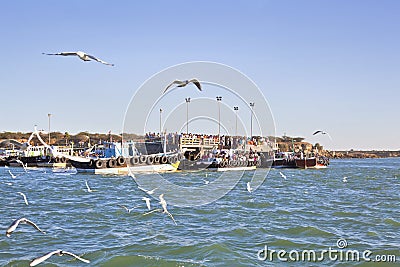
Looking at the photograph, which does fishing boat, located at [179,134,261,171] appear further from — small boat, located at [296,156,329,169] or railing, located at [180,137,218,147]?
small boat, located at [296,156,329,169]

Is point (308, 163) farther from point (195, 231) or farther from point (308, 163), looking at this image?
point (195, 231)

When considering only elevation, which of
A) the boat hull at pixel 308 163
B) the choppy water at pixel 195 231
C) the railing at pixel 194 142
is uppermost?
the railing at pixel 194 142

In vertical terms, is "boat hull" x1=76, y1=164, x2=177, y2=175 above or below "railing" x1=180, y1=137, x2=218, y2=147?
below

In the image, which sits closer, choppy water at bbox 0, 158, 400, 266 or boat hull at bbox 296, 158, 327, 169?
choppy water at bbox 0, 158, 400, 266

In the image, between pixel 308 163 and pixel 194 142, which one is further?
pixel 194 142

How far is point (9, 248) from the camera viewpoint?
13195mm

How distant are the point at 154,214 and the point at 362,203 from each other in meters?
11.0

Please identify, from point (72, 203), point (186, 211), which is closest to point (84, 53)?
point (186, 211)

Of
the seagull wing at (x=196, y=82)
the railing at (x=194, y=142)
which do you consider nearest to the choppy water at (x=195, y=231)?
the seagull wing at (x=196, y=82)

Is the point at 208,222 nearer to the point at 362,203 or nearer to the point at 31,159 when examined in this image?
the point at 362,203

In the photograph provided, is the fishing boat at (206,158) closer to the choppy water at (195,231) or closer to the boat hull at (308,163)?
the boat hull at (308,163)

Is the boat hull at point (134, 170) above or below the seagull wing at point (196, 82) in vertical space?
below

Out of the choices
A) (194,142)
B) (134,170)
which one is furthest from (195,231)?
(194,142)

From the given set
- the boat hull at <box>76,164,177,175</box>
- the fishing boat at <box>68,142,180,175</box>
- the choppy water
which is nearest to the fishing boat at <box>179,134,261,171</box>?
the fishing boat at <box>68,142,180,175</box>
